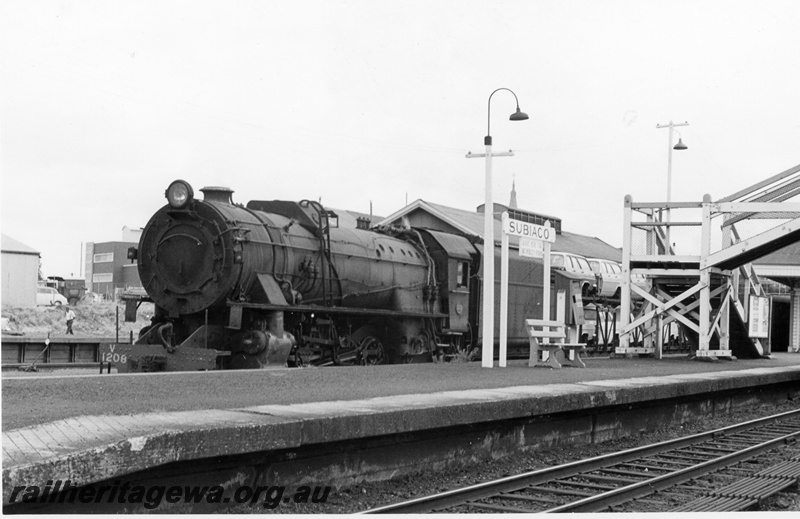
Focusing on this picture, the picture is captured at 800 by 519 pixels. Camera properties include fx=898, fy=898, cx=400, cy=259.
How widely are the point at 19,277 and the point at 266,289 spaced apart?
97.6 ft

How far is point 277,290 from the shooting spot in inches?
607

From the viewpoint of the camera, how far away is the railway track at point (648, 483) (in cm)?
752

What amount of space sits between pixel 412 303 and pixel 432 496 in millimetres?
12160

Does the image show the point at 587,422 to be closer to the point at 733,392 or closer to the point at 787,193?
the point at 733,392

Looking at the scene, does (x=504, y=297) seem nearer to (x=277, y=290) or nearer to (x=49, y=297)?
(x=277, y=290)

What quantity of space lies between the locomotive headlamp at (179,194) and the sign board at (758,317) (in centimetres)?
1504

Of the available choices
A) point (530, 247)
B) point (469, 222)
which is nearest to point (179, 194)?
point (530, 247)

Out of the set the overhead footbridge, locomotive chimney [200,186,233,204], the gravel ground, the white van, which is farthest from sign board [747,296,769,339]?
the white van

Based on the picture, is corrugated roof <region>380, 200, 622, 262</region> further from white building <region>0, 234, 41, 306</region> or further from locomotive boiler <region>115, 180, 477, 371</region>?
white building <region>0, 234, 41, 306</region>

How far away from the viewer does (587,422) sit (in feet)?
38.2

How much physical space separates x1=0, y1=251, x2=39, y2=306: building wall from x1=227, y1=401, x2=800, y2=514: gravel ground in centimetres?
3355

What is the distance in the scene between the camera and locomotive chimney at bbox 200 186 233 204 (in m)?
15.9

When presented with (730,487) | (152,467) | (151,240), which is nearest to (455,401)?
(730,487)

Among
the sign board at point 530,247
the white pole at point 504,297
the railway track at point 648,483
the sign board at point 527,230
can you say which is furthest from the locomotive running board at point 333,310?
the railway track at point 648,483
